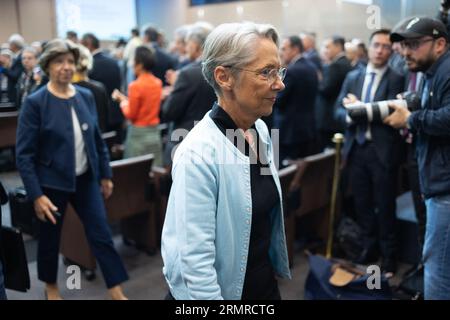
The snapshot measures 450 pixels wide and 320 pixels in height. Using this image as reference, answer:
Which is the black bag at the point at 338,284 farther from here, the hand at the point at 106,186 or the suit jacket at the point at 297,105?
the suit jacket at the point at 297,105

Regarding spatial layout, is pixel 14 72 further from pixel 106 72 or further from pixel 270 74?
pixel 270 74

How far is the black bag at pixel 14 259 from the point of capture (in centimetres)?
166

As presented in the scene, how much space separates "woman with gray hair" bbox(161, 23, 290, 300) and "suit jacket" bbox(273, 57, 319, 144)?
242 cm

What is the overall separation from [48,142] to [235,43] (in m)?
1.38

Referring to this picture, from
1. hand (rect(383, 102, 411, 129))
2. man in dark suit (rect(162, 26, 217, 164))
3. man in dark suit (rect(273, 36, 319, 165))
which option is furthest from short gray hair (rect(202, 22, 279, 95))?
man in dark suit (rect(273, 36, 319, 165))

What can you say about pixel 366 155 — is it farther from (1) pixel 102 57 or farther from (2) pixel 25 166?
(1) pixel 102 57

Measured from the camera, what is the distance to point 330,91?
14.1 ft

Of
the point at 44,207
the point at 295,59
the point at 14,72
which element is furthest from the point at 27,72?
the point at 295,59

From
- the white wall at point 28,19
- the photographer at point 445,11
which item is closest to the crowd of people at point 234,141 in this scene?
the white wall at point 28,19

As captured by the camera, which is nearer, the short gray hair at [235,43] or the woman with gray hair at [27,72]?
the short gray hair at [235,43]

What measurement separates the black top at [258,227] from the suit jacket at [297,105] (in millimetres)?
2362

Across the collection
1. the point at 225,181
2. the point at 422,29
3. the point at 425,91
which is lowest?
the point at 225,181

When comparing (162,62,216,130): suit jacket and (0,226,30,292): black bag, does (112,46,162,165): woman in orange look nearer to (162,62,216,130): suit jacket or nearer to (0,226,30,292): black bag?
(162,62,216,130): suit jacket
